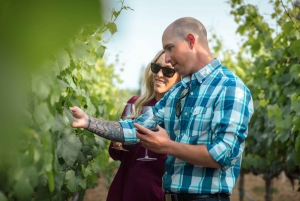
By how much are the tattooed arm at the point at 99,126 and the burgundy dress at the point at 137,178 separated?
73 centimetres

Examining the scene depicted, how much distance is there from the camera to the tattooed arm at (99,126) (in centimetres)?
241

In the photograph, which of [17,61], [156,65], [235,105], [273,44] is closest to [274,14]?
[273,44]

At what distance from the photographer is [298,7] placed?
528 cm

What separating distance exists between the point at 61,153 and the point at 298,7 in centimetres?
373

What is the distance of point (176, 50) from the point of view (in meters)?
2.39

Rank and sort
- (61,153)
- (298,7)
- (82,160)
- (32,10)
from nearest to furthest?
(32,10) → (61,153) → (82,160) → (298,7)

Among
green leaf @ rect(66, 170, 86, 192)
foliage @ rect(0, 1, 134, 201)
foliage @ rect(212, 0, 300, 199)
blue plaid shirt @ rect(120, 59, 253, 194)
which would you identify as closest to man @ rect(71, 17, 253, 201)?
blue plaid shirt @ rect(120, 59, 253, 194)

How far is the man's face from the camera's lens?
2395 millimetres

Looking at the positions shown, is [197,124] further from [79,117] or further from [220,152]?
[79,117]

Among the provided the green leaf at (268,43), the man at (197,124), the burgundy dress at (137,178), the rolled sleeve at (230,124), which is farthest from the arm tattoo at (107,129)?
the green leaf at (268,43)

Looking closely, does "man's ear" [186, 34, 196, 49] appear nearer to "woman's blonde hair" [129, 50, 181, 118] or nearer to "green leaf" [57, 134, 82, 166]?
"green leaf" [57, 134, 82, 166]

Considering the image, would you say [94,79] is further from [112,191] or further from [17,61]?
[17,61]

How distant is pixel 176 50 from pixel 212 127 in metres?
0.43

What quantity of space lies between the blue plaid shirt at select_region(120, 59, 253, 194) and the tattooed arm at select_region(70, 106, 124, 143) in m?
0.32
